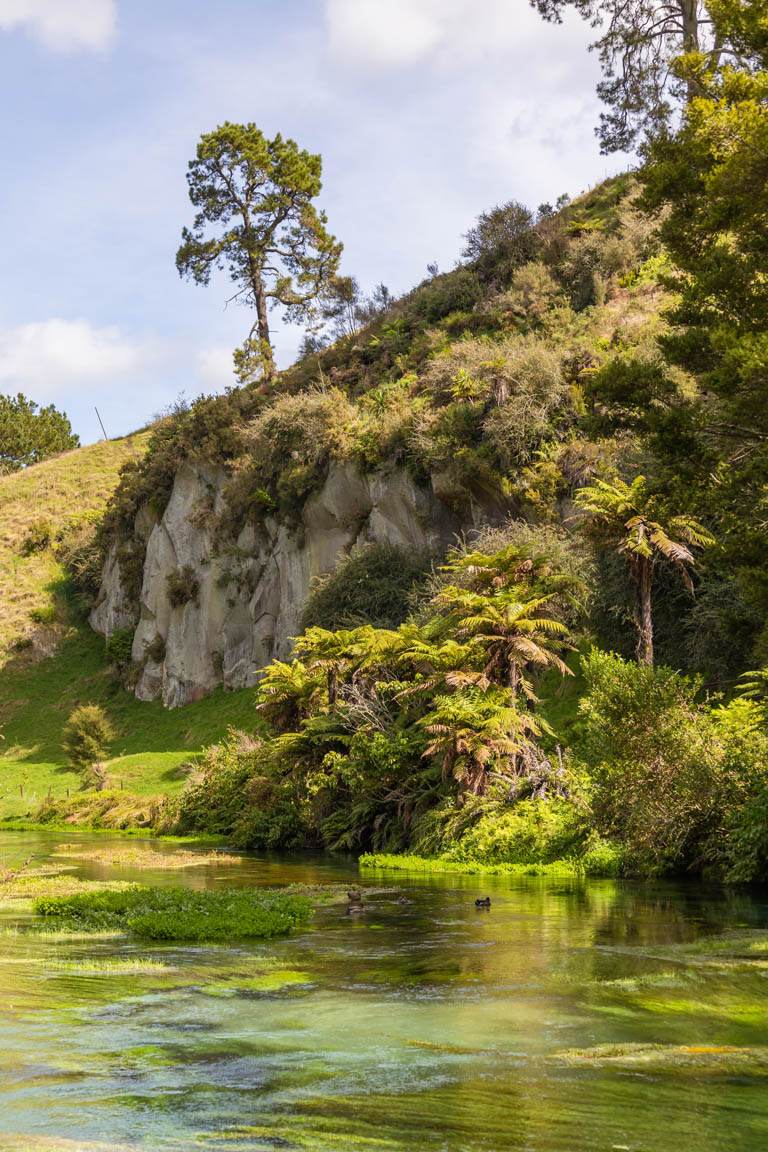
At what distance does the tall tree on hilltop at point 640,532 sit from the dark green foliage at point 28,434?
71.5 m

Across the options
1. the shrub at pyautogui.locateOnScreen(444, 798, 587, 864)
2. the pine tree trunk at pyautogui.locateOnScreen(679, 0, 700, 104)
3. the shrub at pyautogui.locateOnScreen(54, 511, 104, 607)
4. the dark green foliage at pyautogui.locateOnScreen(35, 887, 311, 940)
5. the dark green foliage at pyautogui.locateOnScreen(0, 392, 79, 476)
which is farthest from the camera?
the dark green foliage at pyautogui.locateOnScreen(0, 392, 79, 476)

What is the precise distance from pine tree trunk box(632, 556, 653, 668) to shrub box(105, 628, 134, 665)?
39.0 m

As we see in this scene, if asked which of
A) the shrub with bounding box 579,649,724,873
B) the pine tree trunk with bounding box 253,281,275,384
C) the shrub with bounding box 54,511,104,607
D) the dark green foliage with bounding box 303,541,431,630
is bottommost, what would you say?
the shrub with bounding box 579,649,724,873

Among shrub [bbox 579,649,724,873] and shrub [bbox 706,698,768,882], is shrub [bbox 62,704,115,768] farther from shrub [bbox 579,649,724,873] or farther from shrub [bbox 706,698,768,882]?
Answer: shrub [bbox 706,698,768,882]

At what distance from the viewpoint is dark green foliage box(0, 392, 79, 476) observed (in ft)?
289

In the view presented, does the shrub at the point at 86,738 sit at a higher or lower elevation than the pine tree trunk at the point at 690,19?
lower

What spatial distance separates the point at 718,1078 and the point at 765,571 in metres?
9.97

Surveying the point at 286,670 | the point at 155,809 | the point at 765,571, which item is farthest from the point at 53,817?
the point at 765,571

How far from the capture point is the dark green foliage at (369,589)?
37562mm

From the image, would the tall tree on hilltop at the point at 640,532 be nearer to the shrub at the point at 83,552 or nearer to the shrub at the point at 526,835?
the shrub at the point at 526,835

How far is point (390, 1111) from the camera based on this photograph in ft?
18.7

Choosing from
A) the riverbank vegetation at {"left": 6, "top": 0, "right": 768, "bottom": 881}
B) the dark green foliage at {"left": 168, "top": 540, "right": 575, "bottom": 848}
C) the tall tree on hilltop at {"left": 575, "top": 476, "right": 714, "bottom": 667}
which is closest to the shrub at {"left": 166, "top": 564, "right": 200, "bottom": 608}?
the riverbank vegetation at {"left": 6, "top": 0, "right": 768, "bottom": 881}

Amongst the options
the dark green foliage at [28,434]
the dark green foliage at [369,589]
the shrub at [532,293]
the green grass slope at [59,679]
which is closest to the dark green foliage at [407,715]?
the dark green foliage at [369,589]

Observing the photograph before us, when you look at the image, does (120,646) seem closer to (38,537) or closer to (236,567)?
(236,567)
